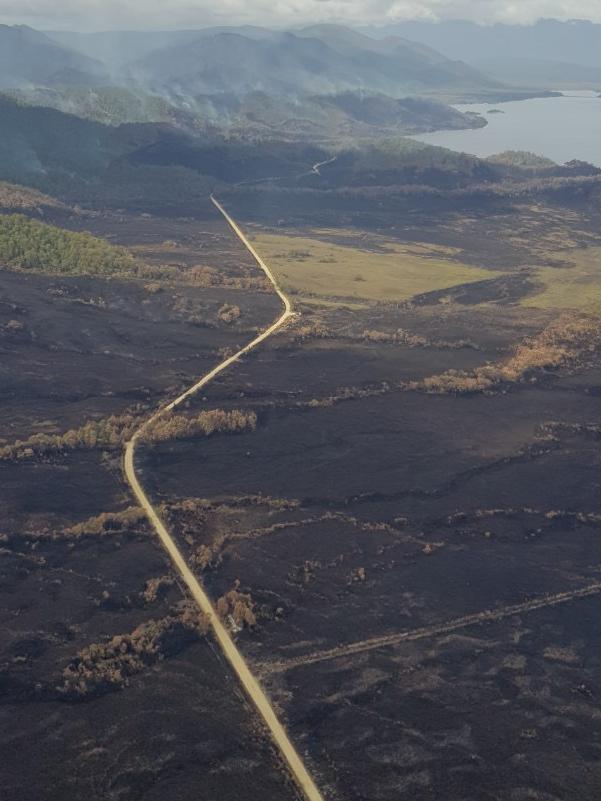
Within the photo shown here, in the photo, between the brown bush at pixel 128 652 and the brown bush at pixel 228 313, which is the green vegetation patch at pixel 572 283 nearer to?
the brown bush at pixel 228 313

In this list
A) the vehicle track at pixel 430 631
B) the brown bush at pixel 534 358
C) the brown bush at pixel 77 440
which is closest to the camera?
the vehicle track at pixel 430 631

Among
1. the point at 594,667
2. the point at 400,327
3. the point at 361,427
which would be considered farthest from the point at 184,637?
the point at 400,327

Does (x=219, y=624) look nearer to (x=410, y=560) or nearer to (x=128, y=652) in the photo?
(x=128, y=652)

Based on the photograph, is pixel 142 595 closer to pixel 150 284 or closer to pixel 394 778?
pixel 394 778

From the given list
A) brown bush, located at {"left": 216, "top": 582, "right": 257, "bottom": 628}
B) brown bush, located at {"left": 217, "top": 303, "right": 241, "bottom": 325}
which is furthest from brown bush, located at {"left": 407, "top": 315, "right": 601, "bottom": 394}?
brown bush, located at {"left": 216, "top": 582, "right": 257, "bottom": 628}

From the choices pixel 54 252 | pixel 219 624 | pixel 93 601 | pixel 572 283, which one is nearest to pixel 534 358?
pixel 572 283

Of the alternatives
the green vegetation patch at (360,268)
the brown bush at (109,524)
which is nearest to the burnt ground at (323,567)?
the brown bush at (109,524)
